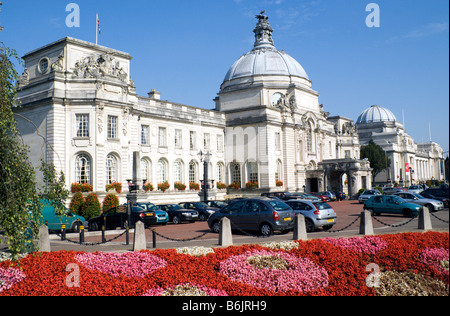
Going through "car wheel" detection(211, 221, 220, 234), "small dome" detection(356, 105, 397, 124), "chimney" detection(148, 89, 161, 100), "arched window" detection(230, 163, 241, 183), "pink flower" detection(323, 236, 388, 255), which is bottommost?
"car wheel" detection(211, 221, 220, 234)

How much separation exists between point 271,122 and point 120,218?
1306 inches

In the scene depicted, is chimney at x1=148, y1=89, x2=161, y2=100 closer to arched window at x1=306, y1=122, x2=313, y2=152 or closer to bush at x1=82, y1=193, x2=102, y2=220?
bush at x1=82, y1=193, x2=102, y2=220

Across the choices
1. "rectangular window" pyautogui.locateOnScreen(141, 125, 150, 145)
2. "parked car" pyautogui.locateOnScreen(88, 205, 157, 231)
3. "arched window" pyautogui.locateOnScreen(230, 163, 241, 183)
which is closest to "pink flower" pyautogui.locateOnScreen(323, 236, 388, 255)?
"parked car" pyautogui.locateOnScreen(88, 205, 157, 231)

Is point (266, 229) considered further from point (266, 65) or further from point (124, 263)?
point (266, 65)

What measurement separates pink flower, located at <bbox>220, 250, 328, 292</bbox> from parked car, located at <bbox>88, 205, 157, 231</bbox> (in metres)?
14.8

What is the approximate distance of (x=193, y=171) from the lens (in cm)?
5331

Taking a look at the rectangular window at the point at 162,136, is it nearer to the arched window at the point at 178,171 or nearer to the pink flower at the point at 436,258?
the arched window at the point at 178,171

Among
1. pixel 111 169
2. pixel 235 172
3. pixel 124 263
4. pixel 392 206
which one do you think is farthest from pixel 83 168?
pixel 124 263

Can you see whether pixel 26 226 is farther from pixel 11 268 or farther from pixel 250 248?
pixel 250 248

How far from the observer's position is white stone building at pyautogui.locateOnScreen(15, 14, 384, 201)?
37344 mm

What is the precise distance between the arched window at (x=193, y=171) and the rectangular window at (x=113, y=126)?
48.9ft

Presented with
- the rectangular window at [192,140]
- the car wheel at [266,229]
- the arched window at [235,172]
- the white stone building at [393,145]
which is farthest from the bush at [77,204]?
the white stone building at [393,145]

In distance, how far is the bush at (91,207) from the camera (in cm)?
3312

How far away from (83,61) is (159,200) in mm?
15181
